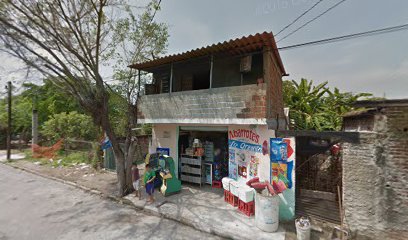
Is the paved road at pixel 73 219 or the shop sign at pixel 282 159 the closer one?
the paved road at pixel 73 219

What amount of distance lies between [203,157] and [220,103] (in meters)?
3.18

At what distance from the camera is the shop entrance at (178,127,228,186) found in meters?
8.56

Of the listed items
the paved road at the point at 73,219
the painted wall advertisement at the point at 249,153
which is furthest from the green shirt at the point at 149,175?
the painted wall advertisement at the point at 249,153

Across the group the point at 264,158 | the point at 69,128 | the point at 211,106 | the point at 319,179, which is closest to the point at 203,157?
the point at 211,106

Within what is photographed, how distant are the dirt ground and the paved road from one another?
67cm

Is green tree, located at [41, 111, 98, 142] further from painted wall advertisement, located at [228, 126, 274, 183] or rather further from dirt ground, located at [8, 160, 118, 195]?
painted wall advertisement, located at [228, 126, 274, 183]

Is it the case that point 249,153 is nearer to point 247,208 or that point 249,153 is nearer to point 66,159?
point 247,208

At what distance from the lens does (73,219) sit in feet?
20.2

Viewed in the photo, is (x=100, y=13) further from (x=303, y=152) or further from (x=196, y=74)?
(x=303, y=152)

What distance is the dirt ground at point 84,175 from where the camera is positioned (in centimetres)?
894

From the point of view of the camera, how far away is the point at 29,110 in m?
23.4

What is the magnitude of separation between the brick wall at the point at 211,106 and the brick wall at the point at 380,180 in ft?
8.37

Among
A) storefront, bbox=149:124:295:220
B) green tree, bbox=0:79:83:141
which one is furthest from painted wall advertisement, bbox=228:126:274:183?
green tree, bbox=0:79:83:141

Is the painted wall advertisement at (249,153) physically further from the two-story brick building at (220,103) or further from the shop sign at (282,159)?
the shop sign at (282,159)
